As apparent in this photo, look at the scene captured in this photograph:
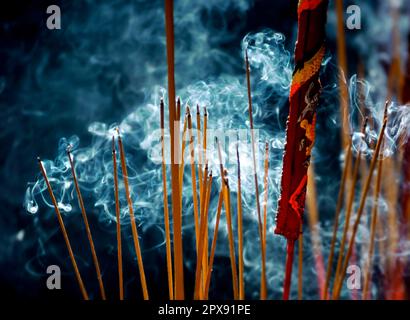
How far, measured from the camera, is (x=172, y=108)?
0.53m

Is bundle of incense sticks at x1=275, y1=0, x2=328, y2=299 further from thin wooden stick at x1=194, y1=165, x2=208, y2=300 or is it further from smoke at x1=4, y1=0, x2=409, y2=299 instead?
smoke at x1=4, y1=0, x2=409, y2=299

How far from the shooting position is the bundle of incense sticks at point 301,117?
2.00 ft

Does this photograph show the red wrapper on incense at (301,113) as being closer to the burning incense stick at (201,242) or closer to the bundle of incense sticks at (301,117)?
the bundle of incense sticks at (301,117)

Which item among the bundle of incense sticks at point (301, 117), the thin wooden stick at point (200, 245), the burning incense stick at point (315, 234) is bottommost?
the burning incense stick at point (315, 234)

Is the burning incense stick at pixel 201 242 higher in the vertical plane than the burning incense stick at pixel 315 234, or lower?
higher

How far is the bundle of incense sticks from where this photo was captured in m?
0.61

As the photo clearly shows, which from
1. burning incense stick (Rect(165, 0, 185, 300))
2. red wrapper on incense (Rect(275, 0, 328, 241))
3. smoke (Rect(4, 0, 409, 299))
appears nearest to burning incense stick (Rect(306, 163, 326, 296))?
smoke (Rect(4, 0, 409, 299))

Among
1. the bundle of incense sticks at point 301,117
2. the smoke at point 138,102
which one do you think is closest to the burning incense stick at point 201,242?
the bundle of incense sticks at point 301,117

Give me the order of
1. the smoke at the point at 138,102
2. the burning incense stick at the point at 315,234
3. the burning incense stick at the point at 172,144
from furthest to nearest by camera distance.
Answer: the burning incense stick at the point at 315,234 → the smoke at the point at 138,102 → the burning incense stick at the point at 172,144

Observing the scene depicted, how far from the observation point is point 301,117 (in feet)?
2.09

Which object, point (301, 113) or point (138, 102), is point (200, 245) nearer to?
point (301, 113)

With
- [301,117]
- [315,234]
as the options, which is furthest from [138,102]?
[301,117]

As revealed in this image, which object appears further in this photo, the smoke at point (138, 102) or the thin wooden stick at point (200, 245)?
the smoke at point (138, 102)
